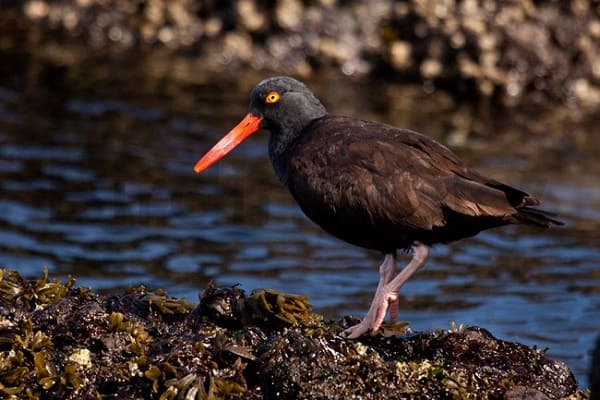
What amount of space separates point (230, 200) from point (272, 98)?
4.14 m

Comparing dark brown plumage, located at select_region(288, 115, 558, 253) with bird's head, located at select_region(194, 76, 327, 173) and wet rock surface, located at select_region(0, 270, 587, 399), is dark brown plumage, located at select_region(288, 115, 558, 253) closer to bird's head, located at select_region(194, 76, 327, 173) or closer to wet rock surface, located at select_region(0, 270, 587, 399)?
wet rock surface, located at select_region(0, 270, 587, 399)

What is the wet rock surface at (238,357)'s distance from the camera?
479cm

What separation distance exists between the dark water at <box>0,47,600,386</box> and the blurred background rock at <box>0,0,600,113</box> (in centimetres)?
32

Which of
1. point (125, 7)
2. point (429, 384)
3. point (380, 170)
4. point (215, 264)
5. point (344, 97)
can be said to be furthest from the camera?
point (125, 7)

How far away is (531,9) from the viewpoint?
1317 centimetres

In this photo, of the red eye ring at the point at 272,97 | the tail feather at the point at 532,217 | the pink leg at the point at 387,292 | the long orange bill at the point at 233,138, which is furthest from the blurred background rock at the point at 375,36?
the tail feather at the point at 532,217

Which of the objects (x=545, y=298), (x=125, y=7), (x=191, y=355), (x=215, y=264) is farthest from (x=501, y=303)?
(x=125, y=7)

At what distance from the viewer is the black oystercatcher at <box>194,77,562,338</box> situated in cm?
539

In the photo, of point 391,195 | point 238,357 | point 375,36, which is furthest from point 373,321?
point 375,36

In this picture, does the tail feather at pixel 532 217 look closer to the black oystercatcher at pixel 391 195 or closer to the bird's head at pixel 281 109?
the black oystercatcher at pixel 391 195

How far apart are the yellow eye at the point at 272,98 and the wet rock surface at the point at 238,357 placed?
58.1 inches

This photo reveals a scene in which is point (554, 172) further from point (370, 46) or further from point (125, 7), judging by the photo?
point (125, 7)

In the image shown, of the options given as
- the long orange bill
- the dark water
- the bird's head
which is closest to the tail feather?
the bird's head

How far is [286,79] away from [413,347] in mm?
1995
